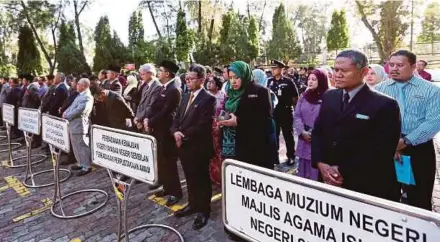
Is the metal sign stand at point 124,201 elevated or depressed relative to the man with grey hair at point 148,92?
depressed

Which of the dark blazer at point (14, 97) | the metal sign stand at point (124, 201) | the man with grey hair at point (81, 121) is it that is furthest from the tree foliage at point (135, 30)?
the metal sign stand at point (124, 201)

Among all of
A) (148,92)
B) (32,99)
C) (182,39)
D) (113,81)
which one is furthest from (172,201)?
(182,39)

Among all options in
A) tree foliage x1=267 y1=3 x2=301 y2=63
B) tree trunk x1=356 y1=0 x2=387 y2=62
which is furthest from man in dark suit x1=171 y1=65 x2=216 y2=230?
tree foliage x1=267 y1=3 x2=301 y2=63

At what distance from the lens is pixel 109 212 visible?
15.0ft

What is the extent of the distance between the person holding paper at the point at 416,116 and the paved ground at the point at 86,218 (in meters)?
1.24

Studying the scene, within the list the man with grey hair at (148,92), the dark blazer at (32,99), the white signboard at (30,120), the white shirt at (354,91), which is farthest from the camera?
the dark blazer at (32,99)

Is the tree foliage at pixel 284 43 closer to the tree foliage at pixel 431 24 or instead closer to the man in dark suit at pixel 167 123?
the tree foliage at pixel 431 24

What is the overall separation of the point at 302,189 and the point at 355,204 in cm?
24

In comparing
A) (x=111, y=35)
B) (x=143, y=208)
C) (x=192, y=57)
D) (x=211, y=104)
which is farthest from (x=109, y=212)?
(x=111, y=35)

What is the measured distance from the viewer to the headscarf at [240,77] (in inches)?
136

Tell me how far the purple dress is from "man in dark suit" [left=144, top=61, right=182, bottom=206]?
1.71m

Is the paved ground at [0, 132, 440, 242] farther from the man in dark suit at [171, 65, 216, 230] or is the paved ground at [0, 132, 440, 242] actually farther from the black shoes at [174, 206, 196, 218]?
the man in dark suit at [171, 65, 216, 230]

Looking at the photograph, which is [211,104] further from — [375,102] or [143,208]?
[375,102]

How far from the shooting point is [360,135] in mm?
2238
